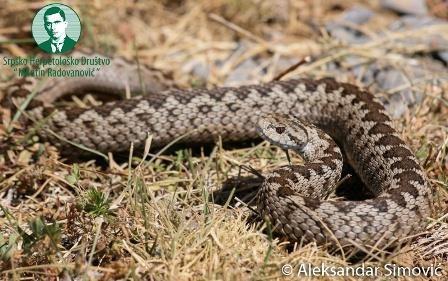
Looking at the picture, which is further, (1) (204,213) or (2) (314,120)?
(2) (314,120)

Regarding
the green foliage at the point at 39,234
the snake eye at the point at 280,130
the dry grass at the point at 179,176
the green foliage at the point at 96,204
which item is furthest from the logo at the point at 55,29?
the green foliage at the point at 39,234

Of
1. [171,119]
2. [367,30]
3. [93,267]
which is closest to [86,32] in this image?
[171,119]

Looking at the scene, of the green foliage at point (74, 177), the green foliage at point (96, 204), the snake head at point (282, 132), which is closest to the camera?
the green foliage at point (96, 204)

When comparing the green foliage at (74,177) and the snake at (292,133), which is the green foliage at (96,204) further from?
the snake at (292,133)

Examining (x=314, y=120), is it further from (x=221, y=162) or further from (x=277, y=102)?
(x=221, y=162)

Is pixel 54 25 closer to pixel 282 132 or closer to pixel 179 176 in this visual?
pixel 179 176

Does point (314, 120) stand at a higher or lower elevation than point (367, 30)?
lower

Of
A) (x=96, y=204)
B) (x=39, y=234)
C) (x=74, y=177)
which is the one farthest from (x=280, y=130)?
(x=39, y=234)
